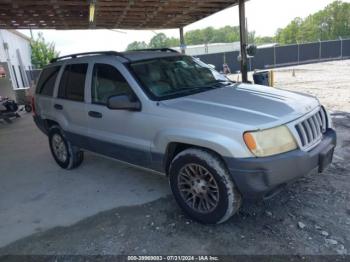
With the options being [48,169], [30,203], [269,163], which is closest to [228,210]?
[269,163]

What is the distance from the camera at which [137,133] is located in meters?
4.08

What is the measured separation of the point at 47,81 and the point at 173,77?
2699mm

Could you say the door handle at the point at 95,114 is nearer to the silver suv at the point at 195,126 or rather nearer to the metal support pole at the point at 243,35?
the silver suv at the point at 195,126

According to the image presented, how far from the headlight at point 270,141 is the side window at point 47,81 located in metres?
3.80

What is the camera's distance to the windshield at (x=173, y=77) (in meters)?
4.11

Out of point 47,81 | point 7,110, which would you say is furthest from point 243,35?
point 7,110

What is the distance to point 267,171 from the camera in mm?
3088

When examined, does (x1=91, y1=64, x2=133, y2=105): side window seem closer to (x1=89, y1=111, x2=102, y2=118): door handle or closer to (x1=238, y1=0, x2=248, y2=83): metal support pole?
(x1=89, y1=111, x2=102, y2=118): door handle

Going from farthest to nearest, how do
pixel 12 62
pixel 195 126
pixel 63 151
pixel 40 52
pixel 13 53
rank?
pixel 40 52 < pixel 13 53 < pixel 12 62 < pixel 63 151 < pixel 195 126

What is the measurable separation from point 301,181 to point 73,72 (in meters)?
3.60

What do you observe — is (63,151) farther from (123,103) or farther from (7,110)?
(7,110)

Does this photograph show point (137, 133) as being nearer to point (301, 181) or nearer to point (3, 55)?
point (301, 181)

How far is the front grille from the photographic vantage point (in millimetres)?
3371

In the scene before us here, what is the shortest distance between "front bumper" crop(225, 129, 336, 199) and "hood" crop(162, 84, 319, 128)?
34 centimetres
